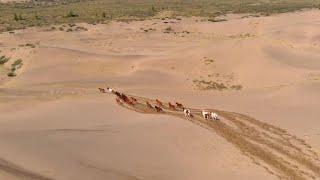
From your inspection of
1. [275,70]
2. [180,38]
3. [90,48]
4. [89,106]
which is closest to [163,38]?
[180,38]

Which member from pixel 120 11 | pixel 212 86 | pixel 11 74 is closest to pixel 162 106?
pixel 212 86

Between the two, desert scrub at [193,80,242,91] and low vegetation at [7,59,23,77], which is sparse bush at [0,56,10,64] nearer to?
low vegetation at [7,59,23,77]

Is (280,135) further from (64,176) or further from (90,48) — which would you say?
(90,48)

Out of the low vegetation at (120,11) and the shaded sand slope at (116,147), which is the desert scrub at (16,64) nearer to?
the shaded sand slope at (116,147)

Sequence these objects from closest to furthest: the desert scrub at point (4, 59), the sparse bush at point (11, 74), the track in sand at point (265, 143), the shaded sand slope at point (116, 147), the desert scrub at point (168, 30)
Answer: the shaded sand slope at point (116, 147) < the track in sand at point (265, 143) < the sparse bush at point (11, 74) < the desert scrub at point (4, 59) < the desert scrub at point (168, 30)

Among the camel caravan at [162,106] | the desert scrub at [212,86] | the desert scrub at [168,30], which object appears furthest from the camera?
the desert scrub at [168,30]

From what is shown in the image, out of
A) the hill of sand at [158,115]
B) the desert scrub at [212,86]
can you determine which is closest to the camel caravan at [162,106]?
the hill of sand at [158,115]

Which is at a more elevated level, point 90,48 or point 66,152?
point 66,152
